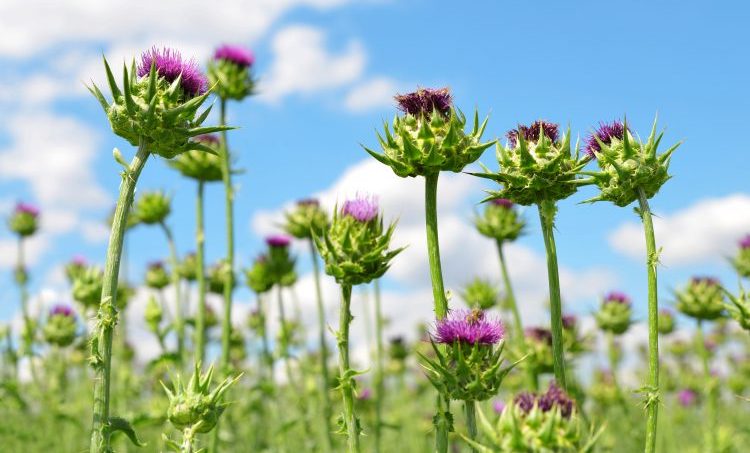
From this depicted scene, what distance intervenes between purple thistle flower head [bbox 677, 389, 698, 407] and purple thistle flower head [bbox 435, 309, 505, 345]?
48.5 feet

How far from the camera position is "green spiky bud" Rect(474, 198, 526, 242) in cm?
888

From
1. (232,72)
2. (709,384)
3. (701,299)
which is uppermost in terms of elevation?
(232,72)

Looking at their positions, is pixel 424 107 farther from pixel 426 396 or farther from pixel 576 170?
pixel 426 396

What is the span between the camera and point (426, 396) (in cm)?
2002

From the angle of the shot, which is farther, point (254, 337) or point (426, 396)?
point (426, 396)

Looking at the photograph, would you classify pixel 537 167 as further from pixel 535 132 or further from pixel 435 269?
pixel 435 269

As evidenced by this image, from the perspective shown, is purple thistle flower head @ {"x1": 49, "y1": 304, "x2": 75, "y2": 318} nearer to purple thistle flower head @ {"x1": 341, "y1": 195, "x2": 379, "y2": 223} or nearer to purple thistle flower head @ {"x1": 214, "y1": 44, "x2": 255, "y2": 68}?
purple thistle flower head @ {"x1": 214, "y1": 44, "x2": 255, "y2": 68}

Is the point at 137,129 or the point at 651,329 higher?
the point at 137,129

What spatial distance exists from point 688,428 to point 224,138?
15.0m

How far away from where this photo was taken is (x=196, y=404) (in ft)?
14.5

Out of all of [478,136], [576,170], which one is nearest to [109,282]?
[478,136]

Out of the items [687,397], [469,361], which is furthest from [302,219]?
[687,397]

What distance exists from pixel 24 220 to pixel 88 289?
470cm

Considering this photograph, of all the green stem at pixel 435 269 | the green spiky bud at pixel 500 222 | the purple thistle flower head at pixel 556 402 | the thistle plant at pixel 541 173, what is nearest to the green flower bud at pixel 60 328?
the green spiky bud at pixel 500 222
